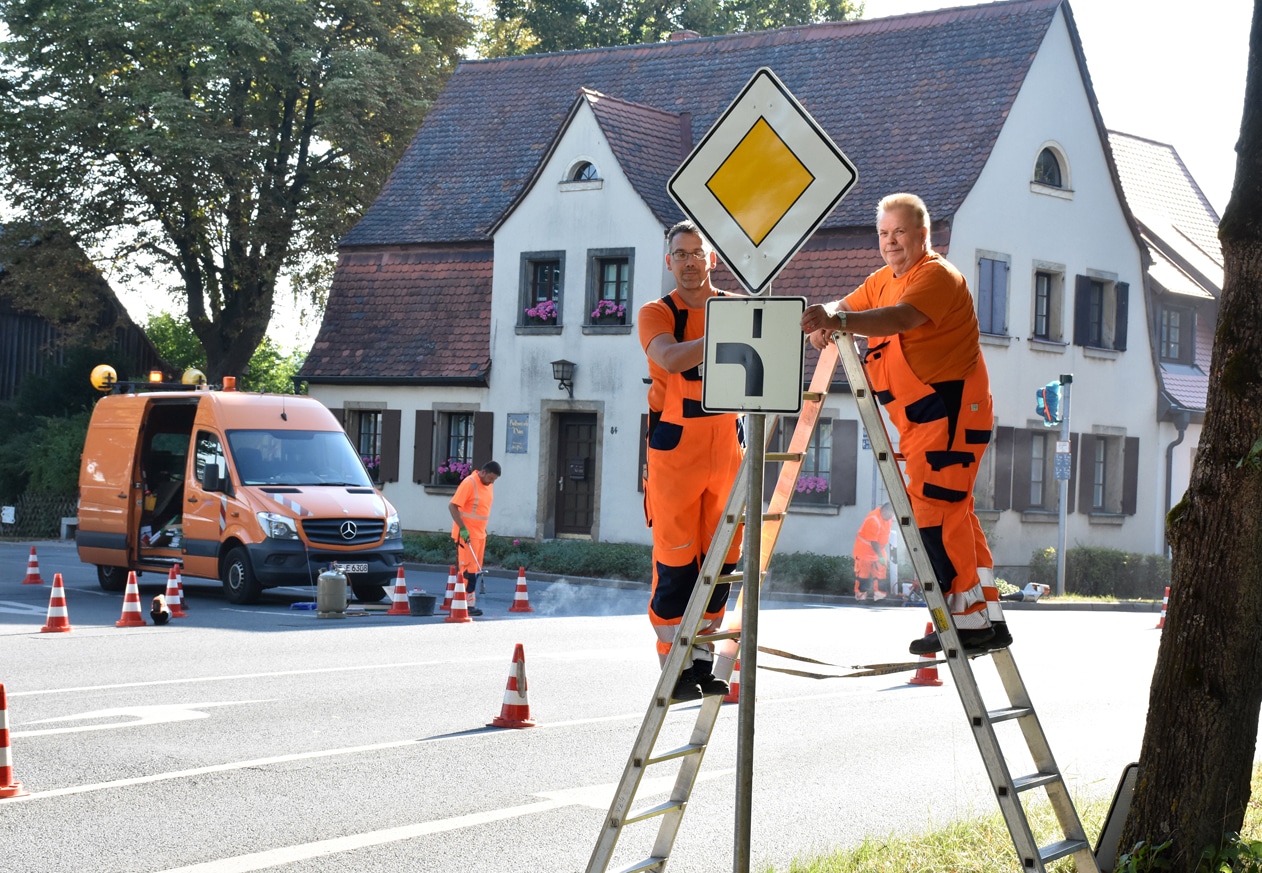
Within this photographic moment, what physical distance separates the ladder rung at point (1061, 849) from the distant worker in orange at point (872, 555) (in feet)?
60.4

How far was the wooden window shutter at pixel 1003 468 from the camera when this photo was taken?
2966 centimetres

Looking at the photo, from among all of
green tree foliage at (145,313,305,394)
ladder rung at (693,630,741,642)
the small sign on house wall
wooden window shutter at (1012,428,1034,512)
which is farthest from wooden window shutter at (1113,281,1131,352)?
ladder rung at (693,630,741,642)

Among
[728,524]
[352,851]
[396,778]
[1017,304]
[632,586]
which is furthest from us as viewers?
[1017,304]

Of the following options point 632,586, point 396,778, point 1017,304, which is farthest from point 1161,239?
point 396,778

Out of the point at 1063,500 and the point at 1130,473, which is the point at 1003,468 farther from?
the point at 1130,473

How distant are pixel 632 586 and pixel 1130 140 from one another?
21.2 m

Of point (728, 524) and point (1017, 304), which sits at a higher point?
point (1017, 304)

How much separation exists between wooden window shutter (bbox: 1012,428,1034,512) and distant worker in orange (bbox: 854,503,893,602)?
20.7ft

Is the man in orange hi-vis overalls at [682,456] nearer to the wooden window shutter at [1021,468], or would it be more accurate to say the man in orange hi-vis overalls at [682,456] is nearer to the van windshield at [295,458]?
the van windshield at [295,458]

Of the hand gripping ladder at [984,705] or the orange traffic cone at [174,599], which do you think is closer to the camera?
the hand gripping ladder at [984,705]

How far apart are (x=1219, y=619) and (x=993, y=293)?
24.7 metres

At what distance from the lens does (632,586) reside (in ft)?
86.7

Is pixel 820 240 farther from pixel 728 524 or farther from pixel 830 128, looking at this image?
pixel 728 524

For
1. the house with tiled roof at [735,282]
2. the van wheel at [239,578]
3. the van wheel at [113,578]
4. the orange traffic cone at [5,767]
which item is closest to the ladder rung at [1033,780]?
the orange traffic cone at [5,767]
